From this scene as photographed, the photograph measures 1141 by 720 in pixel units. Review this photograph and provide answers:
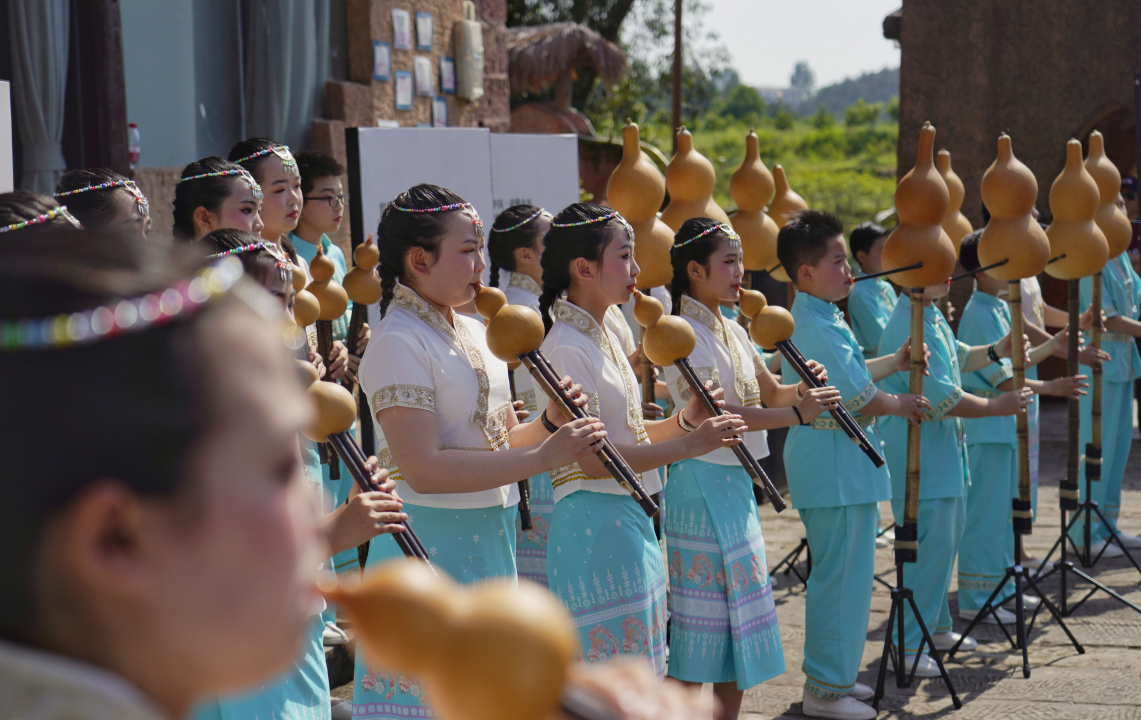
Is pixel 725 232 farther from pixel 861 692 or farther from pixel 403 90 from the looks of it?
pixel 403 90

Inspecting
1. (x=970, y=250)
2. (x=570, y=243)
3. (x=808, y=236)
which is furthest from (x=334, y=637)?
(x=970, y=250)

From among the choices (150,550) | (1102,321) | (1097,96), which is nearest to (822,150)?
(1097,96)

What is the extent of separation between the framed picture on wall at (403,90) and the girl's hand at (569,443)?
481 centimetres

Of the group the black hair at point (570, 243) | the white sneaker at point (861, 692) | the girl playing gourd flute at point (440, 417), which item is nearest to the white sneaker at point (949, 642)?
the white sneaker at point (861, 692)

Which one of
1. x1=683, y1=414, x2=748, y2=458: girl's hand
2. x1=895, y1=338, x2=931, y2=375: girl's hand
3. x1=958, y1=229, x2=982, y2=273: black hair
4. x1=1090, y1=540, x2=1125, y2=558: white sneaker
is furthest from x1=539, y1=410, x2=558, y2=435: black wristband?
x1=1090, y1=540, x2=1125, y2=558: white sneaker

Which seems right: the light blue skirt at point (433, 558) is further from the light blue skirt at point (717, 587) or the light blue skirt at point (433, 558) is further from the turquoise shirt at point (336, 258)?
the turquoise shirt at point (336, 258)

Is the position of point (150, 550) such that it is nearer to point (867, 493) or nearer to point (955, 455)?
point (867, 493)

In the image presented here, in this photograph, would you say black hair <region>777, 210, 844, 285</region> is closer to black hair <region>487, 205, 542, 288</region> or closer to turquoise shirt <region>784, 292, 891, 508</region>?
turquoise shirt <region>784, 292, 891, 508</region>

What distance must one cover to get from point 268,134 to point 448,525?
4.11m

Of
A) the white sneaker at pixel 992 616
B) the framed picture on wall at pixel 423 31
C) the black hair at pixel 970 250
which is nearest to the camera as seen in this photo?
the white sneaker at pixel 992 616

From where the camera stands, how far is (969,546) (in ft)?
16.8

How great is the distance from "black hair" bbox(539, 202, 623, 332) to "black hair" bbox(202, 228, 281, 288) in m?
0.92

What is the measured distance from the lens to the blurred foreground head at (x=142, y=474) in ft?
2.03

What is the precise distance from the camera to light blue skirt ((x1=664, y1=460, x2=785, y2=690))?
3.39 meters
